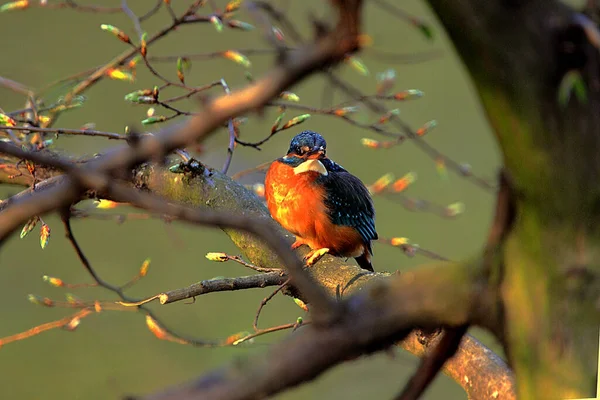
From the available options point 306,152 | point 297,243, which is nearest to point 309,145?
point 306,152

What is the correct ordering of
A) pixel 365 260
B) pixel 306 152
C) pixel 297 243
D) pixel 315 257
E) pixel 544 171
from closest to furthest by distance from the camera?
1. pixel 544 171
2. pixel 315 257
3. pixel 297 243
4. pixel 306 152
5. pixel 365 260

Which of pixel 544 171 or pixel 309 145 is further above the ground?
pixel 544 171

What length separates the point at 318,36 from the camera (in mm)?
513

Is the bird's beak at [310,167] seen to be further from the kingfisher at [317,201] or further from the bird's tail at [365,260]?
the bird's tail at [365,260]

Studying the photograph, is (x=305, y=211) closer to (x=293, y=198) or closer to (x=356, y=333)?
(x=293, y=198)

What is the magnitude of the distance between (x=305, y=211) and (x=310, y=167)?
152 millimetres

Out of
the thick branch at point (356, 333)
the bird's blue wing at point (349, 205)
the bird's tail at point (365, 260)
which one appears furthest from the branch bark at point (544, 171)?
the bird's tail at point (365, 260)

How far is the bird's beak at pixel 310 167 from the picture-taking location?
1857 millimetres

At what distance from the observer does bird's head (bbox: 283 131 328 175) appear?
1850 millimetres

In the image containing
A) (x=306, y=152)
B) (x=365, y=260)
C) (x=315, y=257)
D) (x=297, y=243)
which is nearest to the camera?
(x=315, y=257)

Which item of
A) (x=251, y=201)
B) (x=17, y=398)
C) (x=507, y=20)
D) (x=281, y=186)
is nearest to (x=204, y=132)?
(x=507, y=20)

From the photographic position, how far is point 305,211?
69.8 inches

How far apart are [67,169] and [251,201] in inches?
39.6

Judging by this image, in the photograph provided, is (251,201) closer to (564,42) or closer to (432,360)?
(432,360)
